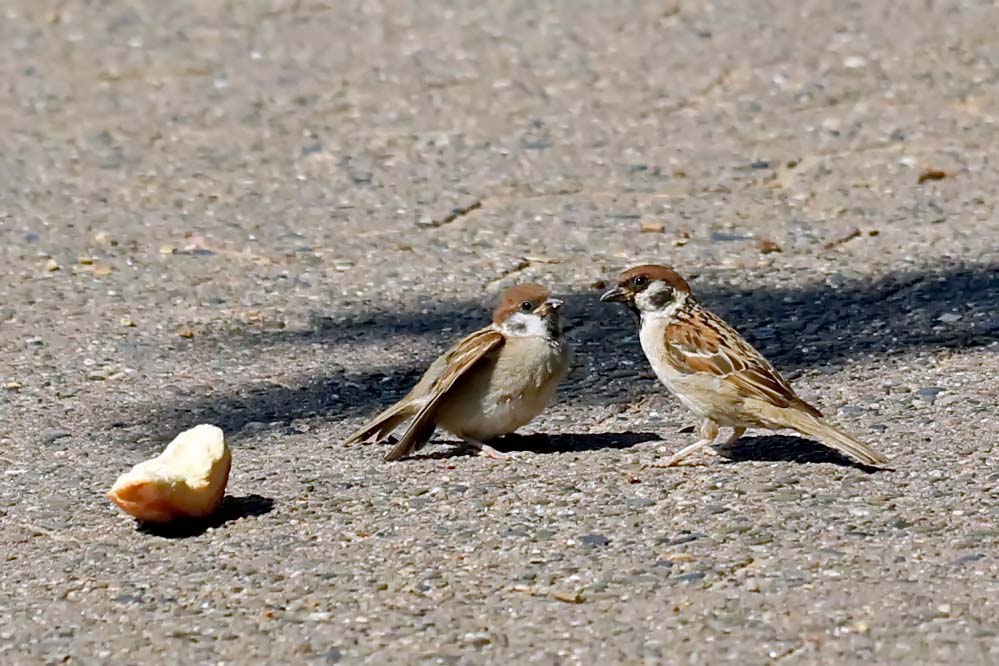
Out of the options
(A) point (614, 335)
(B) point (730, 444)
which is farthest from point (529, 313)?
(A) point (614, 335)

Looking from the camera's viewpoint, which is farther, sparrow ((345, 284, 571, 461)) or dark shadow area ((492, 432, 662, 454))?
dark shadow area ((492, 432, 662, 454))

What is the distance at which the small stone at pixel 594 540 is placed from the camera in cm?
479

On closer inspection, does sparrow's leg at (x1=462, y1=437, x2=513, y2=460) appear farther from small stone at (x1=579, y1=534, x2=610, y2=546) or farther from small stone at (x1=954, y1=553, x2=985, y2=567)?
small stone at (x1=954, y1=553, x2=985, y2=567)

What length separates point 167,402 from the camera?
636cm

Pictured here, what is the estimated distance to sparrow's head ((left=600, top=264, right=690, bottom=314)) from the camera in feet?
18.5

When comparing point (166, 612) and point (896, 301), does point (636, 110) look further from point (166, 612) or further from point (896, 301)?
point (166, 612)

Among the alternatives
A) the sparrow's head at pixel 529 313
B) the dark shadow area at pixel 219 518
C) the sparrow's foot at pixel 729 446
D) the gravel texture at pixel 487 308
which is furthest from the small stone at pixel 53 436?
the sparrow's foot at pixel 729 446

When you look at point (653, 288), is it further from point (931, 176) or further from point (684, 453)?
point (931, 176)

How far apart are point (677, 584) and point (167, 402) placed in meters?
2.53

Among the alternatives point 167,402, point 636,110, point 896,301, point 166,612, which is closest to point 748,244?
point 896,301

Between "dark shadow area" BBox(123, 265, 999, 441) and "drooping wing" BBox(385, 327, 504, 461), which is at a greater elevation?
"drooping wing" BBox(385, 327, 504, 461)

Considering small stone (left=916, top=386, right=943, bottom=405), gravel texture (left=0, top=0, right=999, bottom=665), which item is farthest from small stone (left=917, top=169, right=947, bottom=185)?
small stone (left=916, top=386, right=943, bottom=405)

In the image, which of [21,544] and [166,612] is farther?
[21,544]

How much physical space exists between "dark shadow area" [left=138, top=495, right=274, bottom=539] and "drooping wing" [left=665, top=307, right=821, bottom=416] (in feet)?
4.42
